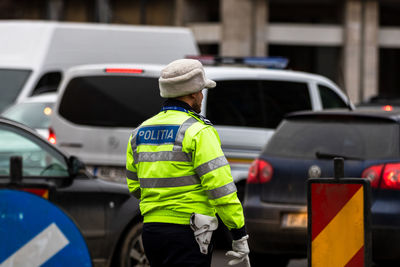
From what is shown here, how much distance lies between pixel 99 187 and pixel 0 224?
2.32 m

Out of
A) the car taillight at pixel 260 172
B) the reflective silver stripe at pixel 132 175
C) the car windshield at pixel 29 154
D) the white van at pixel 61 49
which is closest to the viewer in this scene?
the reflective silver stripe at pixel 132 175

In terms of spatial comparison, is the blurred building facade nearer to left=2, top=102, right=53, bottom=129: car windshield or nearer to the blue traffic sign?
left=2, top=102, right=53, bottom=129: car windshield

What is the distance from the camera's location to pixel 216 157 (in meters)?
4.41

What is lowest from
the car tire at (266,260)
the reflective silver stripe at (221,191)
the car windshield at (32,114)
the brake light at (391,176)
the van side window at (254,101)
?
the car windshield at (32,114)

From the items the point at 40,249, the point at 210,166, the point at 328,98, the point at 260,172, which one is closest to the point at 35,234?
the point at 40,249

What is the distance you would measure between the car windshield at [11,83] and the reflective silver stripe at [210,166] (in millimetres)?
14246

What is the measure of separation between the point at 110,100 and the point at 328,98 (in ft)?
8.62

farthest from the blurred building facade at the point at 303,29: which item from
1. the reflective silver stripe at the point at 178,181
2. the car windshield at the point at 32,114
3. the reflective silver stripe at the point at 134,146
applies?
the reflective silver stripe at the point at 178,181

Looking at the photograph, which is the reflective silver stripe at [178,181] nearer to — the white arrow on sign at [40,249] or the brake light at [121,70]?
the white arrow on sign at [40,249]

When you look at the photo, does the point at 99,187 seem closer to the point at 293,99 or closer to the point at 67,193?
the point at 67,193

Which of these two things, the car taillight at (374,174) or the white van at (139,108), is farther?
the white van at (139,108)

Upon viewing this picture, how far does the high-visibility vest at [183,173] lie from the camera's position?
14.4 ft

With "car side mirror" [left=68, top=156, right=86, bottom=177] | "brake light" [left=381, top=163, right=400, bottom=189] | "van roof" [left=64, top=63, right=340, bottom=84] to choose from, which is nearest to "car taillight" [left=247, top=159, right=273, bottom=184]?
"brake light" [left=381, top=163, right=400, bottom=189]

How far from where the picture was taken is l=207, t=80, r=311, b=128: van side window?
420 inches
